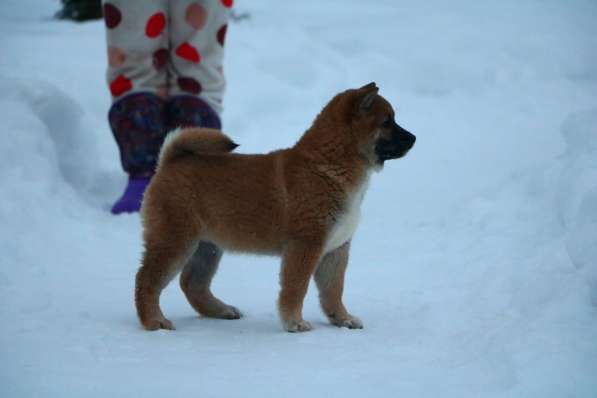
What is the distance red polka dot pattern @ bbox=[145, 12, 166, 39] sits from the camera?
5.31m

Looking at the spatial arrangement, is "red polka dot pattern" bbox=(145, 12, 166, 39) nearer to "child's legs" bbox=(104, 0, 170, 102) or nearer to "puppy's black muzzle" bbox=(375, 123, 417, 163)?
"child's legs" bbox=(104, 0, 170, 102)

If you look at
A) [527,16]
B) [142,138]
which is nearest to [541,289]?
[142,138]

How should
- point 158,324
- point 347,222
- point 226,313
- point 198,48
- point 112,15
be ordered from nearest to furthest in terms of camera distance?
point 158,324
point 347,222
point 226,313
point 112,15
point 198,48

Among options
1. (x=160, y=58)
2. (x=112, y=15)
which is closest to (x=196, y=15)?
(x=160, y=58)

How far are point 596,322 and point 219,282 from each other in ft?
7.98

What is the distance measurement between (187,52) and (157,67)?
29 cm

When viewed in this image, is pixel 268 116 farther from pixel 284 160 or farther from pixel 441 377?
pixel 441 377

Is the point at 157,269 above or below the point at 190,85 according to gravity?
below

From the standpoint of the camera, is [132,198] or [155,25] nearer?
[155,25]

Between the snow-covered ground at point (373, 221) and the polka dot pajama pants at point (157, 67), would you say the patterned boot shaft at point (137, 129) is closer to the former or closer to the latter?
the polka dot pajama pants at point (157, 67)

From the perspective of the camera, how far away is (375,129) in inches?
140

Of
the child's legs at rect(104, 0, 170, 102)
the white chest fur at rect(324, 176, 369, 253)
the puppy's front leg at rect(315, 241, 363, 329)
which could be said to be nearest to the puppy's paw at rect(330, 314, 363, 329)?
the puppy's front leg at rect(315, 241, 363, 329)

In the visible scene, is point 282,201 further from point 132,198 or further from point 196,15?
point 196,15

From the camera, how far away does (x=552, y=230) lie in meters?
4.20
